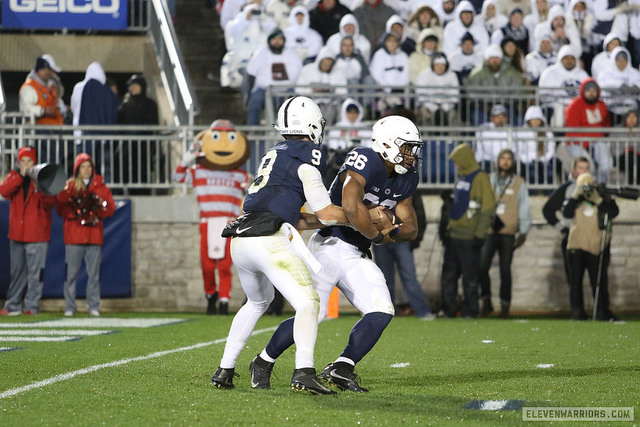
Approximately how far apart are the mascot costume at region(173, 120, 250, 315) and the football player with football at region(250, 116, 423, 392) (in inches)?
279

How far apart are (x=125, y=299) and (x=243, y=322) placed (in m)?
9.21

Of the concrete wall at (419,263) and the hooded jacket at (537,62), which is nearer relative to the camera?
the concrete wall at (419,263)

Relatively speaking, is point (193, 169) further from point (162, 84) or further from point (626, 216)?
point (626, 216)

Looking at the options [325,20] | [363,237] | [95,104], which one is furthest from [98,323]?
[325,20]

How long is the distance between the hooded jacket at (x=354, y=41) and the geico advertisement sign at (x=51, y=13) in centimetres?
381

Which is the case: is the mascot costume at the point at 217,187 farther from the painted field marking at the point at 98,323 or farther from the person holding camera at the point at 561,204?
the person holding camera at the point at 561,204

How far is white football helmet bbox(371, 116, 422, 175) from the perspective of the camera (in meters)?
6.90

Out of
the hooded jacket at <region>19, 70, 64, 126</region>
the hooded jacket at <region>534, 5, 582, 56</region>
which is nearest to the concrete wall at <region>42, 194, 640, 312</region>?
the hooded jacket at <region>19, 70, 64, 126</region>

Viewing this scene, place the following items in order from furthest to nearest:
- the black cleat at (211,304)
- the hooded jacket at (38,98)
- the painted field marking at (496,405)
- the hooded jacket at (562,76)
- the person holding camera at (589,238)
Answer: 1. the hooded jacket at (562,76)
2. the hooded jacket at (38,98)
3. the black cleat at (211,304)
4. the person holding camera at (589,238)
5. the painted field marking at (496,405)

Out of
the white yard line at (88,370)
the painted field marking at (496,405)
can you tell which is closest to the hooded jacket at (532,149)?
the white yard line at (88,370)

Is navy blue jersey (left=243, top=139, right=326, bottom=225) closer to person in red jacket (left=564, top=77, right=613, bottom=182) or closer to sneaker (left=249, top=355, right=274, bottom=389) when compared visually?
sneaker (left=249, top=355, right=274, bottom=389)

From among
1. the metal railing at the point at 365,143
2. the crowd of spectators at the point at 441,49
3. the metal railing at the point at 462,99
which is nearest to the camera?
the metal railing at the point at 365,143

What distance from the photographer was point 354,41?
1780 centimetres

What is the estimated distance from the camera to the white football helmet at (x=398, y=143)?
690 centimetres
